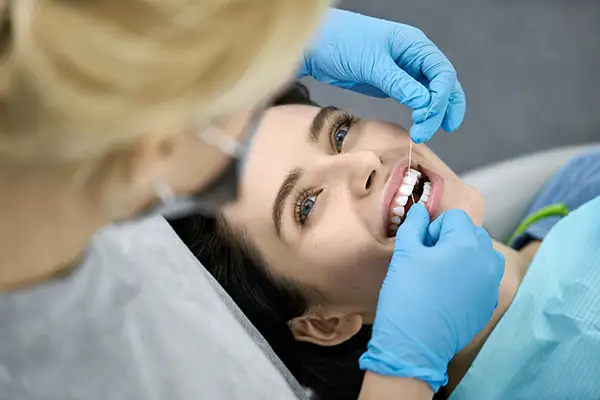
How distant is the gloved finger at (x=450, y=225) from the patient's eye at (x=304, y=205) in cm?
18

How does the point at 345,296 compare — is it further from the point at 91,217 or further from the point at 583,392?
the point at 91,217

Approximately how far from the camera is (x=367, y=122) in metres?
0.96

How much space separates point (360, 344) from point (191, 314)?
0.43 metres

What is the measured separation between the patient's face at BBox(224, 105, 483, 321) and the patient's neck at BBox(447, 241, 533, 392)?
169mm

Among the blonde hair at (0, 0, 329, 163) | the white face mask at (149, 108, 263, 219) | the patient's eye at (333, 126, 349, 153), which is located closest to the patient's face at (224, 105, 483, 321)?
the patient's eye at (333, 126, 349, 153)

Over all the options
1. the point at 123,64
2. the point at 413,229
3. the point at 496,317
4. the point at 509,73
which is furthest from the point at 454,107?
the point at 123,64

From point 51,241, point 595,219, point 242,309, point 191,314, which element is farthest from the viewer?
point 595,219

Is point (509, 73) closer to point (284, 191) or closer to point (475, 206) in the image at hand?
point (475, 206)

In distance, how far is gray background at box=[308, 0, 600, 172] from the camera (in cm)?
105

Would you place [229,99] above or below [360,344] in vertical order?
above

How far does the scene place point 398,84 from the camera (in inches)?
34.2

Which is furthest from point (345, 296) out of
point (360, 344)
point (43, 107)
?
point (43, 107)

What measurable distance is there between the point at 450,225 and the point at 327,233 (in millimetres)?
181

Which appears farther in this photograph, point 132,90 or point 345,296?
point 345,296
